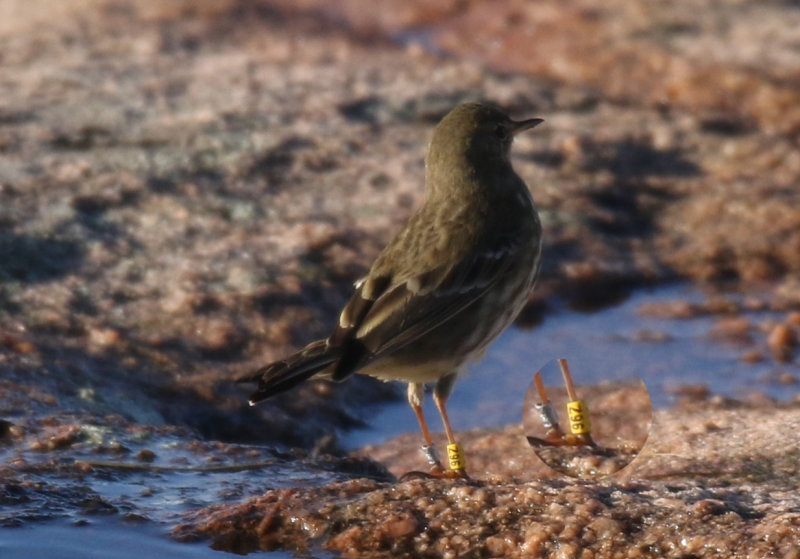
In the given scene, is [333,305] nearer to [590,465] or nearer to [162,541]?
[590,465]

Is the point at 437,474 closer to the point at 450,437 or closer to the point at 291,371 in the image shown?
the point at 450,437

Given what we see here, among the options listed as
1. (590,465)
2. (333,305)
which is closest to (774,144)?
(333,305)

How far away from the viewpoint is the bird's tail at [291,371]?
16.8 ft

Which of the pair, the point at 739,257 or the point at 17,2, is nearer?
the point at 739,257

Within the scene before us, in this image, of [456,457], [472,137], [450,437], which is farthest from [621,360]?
[456,457]

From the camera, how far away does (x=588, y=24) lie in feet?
33.8

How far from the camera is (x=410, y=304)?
561 cm

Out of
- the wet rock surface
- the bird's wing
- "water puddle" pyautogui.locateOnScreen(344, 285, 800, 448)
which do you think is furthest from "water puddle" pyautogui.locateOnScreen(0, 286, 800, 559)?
the bird's wing

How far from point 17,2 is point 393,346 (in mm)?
6519

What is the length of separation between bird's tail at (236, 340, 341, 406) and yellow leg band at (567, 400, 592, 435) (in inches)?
38.5

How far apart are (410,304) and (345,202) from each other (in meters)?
2.58

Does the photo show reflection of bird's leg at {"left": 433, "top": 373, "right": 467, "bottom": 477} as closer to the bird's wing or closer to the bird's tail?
the bird's wing

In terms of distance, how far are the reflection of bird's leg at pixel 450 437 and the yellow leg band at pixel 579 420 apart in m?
0.45

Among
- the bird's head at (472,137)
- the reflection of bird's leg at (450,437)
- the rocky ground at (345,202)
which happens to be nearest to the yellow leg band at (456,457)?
the reflection of bird's leg at (450,437)
